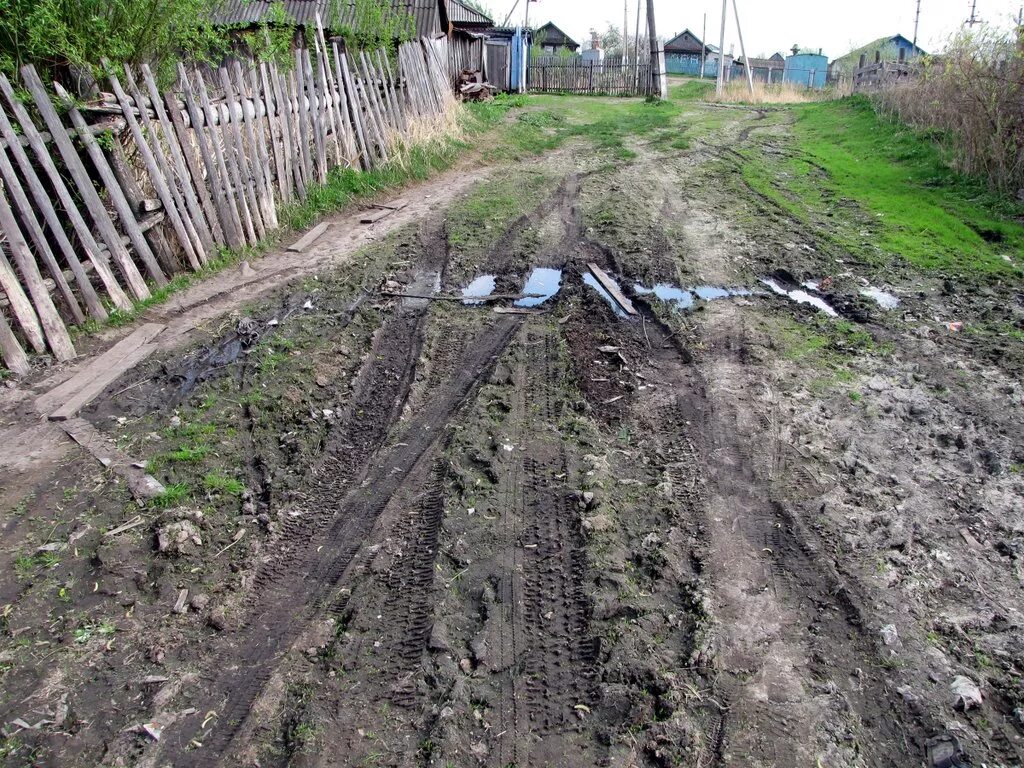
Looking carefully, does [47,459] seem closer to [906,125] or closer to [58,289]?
[58,289]

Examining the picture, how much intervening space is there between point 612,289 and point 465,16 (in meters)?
22.5

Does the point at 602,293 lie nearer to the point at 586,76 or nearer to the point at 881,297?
the point at 881,297

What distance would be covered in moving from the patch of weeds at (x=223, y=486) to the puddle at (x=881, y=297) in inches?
250

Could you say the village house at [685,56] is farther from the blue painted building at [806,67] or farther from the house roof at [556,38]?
the house roof at [556,38]

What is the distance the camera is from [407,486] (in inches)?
171

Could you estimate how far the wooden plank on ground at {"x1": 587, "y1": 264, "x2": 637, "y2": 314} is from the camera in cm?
695

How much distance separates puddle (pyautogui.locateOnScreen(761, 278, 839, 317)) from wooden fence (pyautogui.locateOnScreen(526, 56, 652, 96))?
21556 mm

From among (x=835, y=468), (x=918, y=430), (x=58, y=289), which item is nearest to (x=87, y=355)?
(x=58, y=289)

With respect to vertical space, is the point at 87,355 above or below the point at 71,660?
above

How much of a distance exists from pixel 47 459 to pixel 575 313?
14.9 ft

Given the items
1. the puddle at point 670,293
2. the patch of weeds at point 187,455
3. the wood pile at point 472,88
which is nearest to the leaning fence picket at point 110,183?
the patch of weeds at point 187,455

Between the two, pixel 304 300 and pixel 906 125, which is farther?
pixel 906 125

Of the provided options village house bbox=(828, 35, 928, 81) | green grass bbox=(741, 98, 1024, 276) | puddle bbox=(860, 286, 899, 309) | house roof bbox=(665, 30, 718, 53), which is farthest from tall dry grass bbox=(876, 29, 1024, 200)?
house roof bbox=(665, 30, 718, 53)

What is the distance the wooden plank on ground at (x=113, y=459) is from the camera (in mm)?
4207
